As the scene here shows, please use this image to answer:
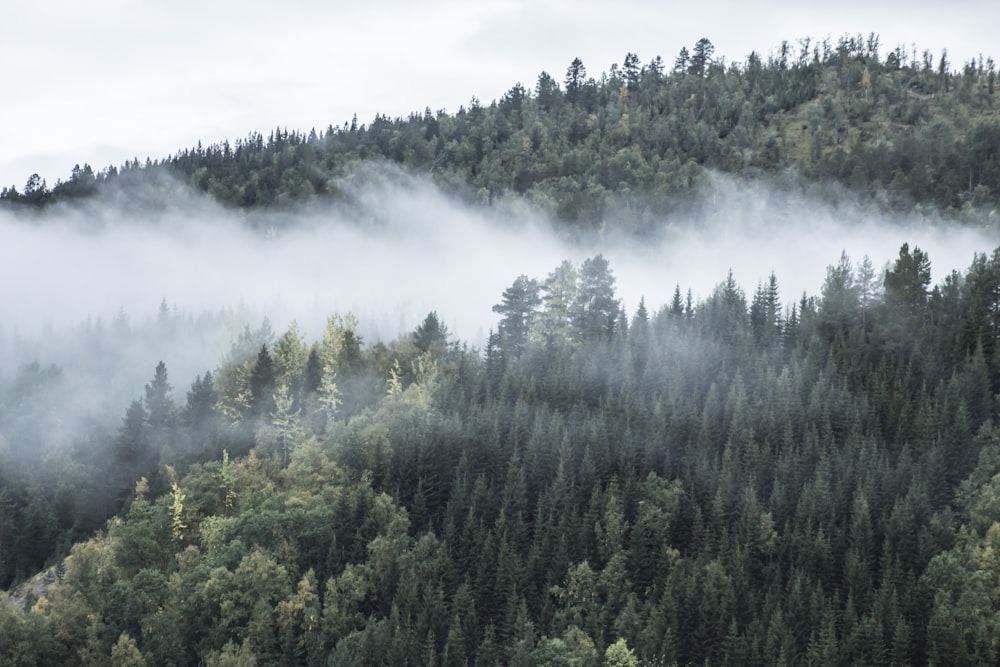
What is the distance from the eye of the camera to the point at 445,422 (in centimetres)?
17375

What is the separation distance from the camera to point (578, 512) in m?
154

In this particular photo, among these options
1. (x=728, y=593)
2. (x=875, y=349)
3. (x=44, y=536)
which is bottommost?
(x=44, y=536)

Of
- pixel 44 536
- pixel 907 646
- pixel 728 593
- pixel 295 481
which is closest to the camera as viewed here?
pixel 907 646

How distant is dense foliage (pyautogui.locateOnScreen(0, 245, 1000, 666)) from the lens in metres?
133

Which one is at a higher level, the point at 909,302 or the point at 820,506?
the point at 909,302

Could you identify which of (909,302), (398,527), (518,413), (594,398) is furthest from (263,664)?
Answer: (909,302)

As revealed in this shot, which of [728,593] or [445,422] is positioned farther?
[445,422]

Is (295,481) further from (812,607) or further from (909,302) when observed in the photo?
(909,302)

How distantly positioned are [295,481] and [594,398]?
44.4 m

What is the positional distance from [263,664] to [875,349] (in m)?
100.0

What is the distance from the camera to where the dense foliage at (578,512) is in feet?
436

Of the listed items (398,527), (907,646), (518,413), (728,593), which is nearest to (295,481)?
(398,527)

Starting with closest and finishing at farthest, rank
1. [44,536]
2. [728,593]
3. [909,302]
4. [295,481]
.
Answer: [728,593] < [295,481] < [44,536] < [909,302]

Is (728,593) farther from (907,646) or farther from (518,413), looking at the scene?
(518,413)
